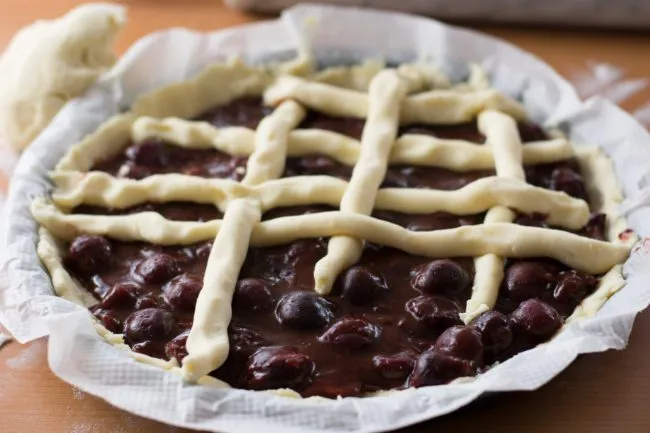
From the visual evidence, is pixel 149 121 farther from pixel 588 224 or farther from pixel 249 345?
pixel 588 224

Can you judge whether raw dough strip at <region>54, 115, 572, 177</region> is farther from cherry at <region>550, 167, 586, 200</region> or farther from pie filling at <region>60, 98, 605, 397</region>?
pie filling at <region>60, 98, 605, 397</region>

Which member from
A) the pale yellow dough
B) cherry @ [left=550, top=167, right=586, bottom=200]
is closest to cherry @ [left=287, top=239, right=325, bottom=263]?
cherry @ [left=550, top=167, right=586, bottom=200]

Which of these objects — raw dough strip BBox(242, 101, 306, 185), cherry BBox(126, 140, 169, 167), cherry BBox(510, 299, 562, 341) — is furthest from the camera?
cherry BBox(126, 140, 169, 167)

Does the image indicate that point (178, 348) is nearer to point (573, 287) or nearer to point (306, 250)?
point (306, 250)

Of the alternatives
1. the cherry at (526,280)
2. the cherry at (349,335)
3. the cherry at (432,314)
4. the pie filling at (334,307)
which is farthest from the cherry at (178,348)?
the cherry at (526,280)

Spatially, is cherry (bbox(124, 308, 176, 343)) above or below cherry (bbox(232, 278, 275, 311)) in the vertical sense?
below

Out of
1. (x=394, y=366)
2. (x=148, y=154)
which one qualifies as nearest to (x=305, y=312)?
(x=394, y=366)

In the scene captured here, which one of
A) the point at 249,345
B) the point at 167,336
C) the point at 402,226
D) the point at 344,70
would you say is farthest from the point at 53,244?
the point at 344,70
